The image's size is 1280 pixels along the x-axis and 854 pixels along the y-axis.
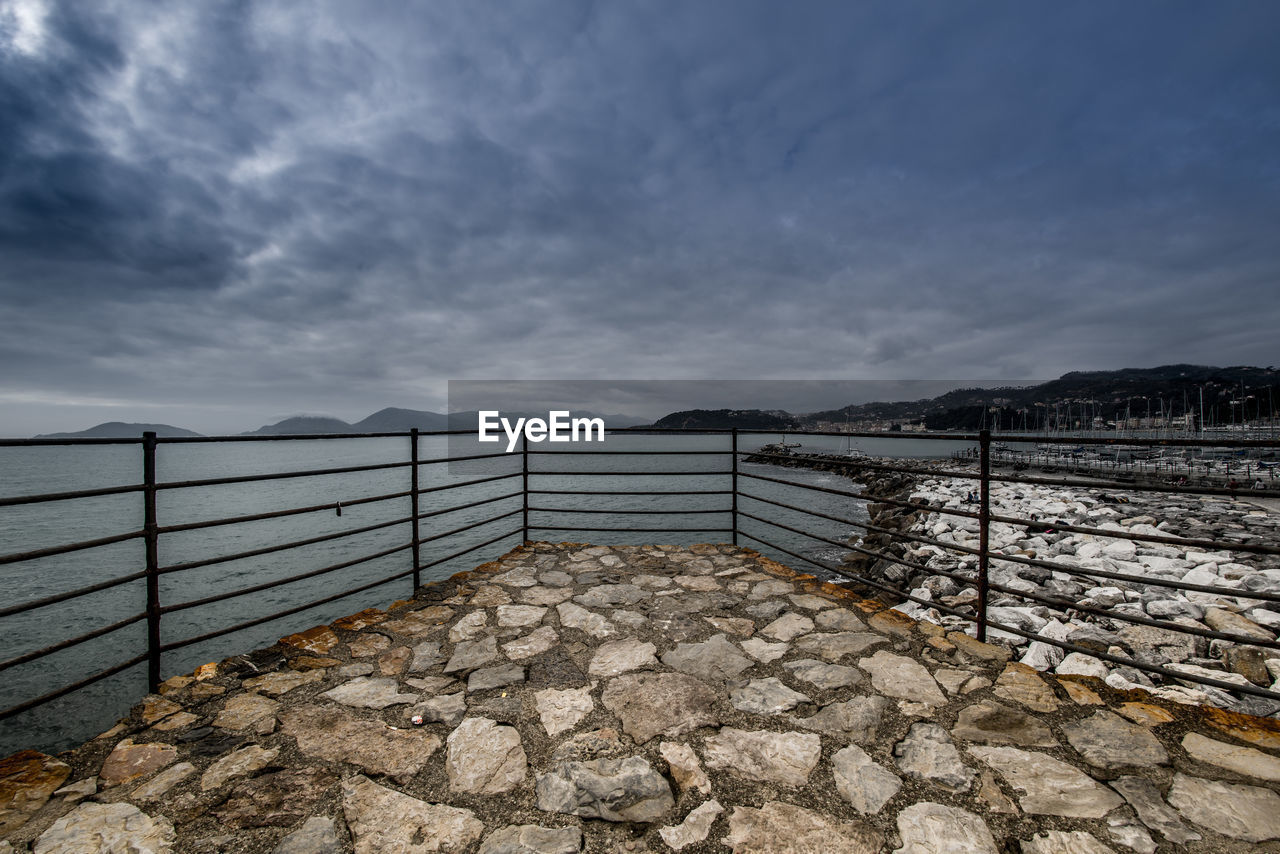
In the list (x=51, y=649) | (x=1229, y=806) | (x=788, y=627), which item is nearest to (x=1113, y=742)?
(x=1229, y=806)

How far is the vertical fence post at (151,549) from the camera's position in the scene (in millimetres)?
2396

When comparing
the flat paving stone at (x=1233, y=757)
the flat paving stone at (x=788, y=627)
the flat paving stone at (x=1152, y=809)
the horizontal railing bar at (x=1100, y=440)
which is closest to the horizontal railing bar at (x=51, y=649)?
the horizontal railing bar at (x=1100, y=440)

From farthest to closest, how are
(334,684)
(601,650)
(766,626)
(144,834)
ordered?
(766,626)
(601,650)
(334,684)
(144,834)

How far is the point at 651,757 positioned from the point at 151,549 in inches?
102

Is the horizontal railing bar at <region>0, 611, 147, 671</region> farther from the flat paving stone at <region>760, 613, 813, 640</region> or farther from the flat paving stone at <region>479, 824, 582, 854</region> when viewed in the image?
the flat paving stone at <region>760, 613, 813, 640</region>

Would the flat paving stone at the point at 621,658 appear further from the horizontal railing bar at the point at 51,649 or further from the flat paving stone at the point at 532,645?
the horizontal railing bar at the point at 51,649

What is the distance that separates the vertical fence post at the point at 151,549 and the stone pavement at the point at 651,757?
190 millimetres

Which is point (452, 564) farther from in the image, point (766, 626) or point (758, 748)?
point (758, 748)

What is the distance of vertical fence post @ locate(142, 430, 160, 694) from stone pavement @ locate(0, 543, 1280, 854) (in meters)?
0.19

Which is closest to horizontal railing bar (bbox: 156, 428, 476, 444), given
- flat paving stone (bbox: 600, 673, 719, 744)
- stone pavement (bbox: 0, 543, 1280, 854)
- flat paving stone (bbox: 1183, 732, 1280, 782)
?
stone pavement (bbox: 0, 543, 1280, 854)

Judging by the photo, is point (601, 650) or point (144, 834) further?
point (601, 650)

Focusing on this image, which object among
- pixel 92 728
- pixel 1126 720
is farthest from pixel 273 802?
pixel 92 728

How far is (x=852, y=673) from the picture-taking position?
8.46 ft

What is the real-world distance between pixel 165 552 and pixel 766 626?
638 inches
